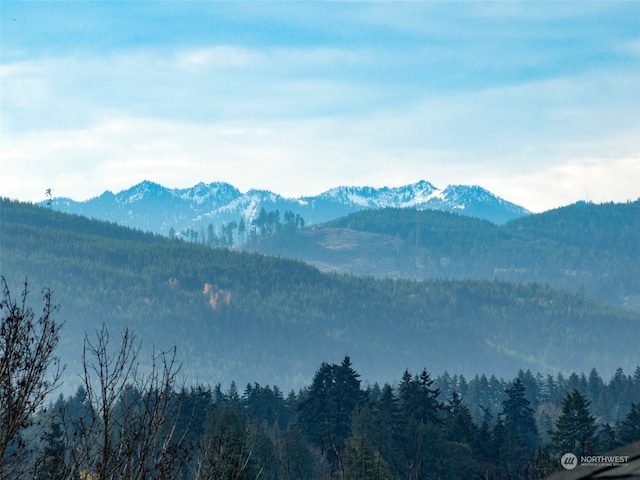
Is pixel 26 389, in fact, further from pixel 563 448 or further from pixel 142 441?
pixel 563 448

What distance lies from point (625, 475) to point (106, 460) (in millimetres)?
10625

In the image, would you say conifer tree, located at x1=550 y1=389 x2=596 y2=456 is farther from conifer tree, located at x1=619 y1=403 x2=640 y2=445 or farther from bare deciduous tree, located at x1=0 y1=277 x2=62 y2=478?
bare deciduous tree, located at x1=0 y1=277 x2=62 y2=478

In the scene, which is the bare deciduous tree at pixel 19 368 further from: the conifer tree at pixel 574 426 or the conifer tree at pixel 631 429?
the conifer tree at pixel 631 429

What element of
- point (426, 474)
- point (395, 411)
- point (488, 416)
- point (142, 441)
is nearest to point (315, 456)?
point (395, 411)

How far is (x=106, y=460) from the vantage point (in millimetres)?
17859

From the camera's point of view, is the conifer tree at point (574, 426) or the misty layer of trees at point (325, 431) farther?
the conifer tree at point (574, 426)

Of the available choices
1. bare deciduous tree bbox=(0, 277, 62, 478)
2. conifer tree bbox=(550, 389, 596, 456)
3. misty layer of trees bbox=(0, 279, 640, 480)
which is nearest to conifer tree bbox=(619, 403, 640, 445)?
misty layer of trees bbox=(0, 279, 640, 480)

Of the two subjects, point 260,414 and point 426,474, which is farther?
point 260,414

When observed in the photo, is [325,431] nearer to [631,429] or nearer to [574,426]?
[631,429]

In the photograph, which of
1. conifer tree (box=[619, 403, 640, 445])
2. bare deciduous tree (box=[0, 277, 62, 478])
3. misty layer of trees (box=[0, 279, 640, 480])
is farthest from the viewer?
conifer tree (box=[619, 403, 640, 445])

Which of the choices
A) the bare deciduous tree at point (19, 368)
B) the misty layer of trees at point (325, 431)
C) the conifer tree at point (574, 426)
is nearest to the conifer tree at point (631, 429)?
the misty layer of trees at point (325, 431)

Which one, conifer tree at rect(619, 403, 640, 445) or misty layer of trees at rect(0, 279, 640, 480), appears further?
conifer tree at rect(619, 403, 640, 445)

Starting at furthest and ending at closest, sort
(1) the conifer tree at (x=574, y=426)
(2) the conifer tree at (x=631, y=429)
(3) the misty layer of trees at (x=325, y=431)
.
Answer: (2) the conifer tree at (x=631, y=429) → (1) the conifer tree at (x=574, y=426) → (3) the misty layer of trees at (x=325, y=431)

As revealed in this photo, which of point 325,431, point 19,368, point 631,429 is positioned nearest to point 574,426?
point 631,429
